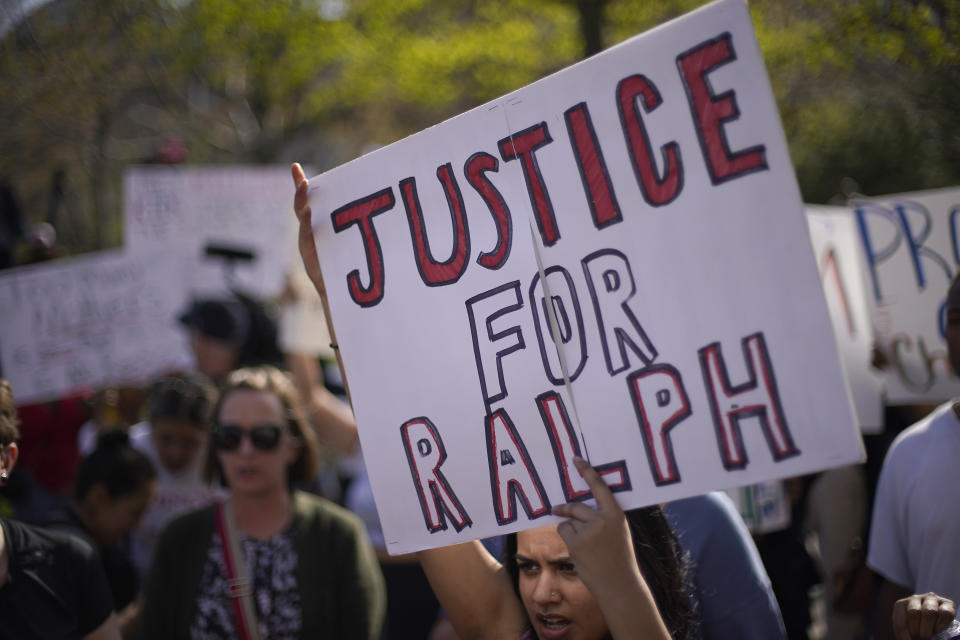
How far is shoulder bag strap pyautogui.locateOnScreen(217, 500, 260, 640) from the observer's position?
8.79 ft

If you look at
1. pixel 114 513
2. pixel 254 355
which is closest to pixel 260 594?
pixel 114 513

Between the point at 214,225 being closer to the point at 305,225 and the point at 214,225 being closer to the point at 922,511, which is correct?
the point at 305,225

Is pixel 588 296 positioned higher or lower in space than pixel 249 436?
higher

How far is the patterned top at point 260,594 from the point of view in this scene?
8.84 feet

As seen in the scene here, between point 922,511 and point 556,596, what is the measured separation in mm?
1063

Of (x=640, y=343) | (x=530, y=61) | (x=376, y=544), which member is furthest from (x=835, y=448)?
(x=530, y=61)

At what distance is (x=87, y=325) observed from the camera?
4840 millimetres

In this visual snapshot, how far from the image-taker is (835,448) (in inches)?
58.6

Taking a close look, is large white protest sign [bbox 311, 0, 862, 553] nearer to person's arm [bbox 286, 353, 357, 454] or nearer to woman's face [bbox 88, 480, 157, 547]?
woman's face [bbox 88, 480, 157, 547]

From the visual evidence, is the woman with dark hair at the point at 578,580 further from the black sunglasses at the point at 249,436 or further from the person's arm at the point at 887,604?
the black sunglasses at the point at 249,436

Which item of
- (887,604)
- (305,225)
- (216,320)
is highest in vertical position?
(216,320)

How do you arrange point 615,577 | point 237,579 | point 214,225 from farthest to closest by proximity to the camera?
1. point 214,225
2. point 237,579
3. point 615,577

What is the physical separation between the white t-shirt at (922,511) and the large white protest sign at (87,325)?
3.98 metres

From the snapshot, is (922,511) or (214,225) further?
(214,225)
